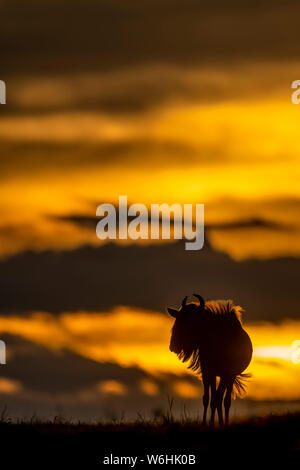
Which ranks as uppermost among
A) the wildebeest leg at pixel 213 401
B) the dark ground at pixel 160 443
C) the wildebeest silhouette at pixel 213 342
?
the wildebeest silhouette at pixel 213 342

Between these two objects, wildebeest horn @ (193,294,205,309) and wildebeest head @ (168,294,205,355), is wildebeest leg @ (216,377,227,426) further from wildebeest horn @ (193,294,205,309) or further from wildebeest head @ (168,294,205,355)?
wildebeest horn @ (193,294,205,309)

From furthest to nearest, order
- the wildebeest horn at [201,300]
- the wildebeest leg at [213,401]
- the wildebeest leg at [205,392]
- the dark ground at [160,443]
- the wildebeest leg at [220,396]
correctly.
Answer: the wildebeest horn at [201,300]
the wildebeest leg at [220,396]
the wildebeest leg at [205,392]
the wildebeest leg at [213,401]
the dark ground at [160,443]

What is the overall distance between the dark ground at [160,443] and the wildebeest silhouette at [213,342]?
1592mm

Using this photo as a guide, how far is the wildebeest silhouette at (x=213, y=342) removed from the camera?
2623 centimetres

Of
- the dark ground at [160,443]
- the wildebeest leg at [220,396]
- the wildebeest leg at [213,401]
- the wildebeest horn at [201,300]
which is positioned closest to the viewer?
the dark ground at [160,443]

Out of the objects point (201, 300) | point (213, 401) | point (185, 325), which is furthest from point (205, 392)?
point (201, 300)

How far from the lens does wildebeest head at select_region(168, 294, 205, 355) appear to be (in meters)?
26.3

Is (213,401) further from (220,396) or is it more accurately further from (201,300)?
(201,300)

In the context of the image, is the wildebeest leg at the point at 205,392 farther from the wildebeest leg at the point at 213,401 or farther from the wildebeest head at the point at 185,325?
the wildebeest head at the point at 185,325

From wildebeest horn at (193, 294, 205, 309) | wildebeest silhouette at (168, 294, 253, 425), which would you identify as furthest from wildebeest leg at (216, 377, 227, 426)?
wildebeest horn at (193, 294, 205, 309)

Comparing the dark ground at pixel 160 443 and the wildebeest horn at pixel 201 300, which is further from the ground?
the wildebeest horn at pixel 201 300

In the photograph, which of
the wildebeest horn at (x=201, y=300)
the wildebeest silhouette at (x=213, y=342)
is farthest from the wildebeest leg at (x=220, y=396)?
the wildebeest horn at (x=201, y=300)

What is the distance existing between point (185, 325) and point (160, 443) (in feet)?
12.9
